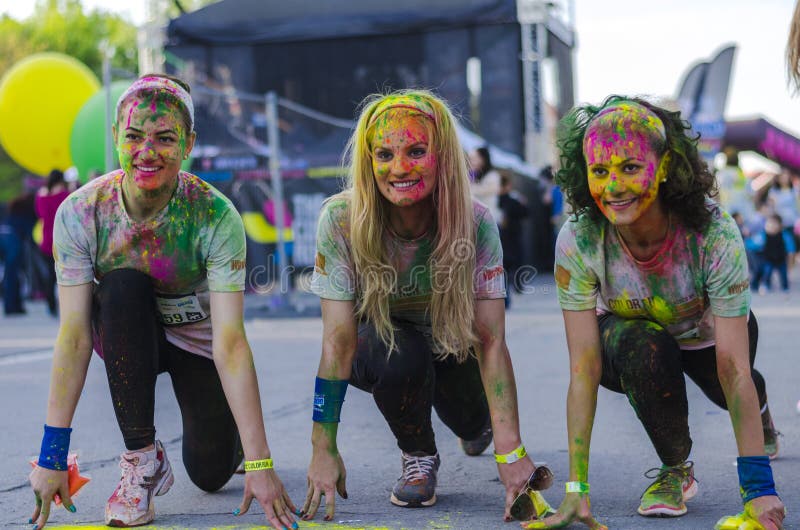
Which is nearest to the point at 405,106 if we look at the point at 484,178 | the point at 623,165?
the point at 623,165

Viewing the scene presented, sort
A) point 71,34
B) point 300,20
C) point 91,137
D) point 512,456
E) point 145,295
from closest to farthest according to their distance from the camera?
point 512,456
point 145,295
point 91,137
point 300,20
point 71,34

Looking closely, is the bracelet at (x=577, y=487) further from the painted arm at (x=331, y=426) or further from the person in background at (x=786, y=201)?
the person in background at (x=786, y=201)

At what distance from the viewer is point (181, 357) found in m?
3.67

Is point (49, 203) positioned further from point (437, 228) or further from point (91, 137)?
point (437, 228)

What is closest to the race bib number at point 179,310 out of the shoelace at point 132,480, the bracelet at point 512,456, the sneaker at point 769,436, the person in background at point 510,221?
the shoelace at point 132,480

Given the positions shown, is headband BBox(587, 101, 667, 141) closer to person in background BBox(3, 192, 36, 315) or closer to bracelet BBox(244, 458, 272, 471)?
bracelet BBox(244, 458, 272, 471)

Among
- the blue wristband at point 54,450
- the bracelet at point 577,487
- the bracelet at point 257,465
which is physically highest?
the blue wristband at point 54,450

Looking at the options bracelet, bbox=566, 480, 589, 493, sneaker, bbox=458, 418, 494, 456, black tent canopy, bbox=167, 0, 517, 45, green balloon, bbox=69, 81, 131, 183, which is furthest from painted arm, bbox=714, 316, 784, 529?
black tent canopy, bbox=167, 0, 517, 45

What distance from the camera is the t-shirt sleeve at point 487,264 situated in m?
3.44

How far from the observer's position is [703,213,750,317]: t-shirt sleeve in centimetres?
311

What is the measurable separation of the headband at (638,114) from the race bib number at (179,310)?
54.0 inches

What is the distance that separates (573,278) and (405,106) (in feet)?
2.46

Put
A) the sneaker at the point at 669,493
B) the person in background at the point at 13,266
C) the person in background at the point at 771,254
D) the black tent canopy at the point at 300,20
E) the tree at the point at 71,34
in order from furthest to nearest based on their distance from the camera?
the tree at the point at 71,34 → the black tent canopy at the point at 300,20 → the person in background at the point at 771,254 → the person in background at the point at 13,266 → the sneaker at the point at 669,493

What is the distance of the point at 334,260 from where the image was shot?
3445 mm
